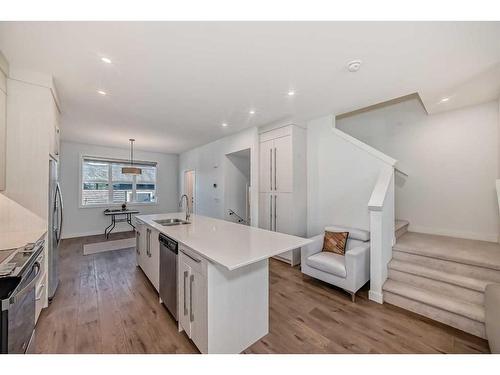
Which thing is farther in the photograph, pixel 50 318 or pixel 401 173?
pixel 401 173

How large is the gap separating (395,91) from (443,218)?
97.7 inches

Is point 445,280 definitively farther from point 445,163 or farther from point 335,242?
point 445,163

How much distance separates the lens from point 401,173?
384 cm

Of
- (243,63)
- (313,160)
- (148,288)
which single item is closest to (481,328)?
(313,160)

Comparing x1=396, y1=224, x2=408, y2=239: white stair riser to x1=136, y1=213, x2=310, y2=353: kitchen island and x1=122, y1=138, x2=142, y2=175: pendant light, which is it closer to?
x1=136, y1=213, x2=310, y2=353: kitchen island

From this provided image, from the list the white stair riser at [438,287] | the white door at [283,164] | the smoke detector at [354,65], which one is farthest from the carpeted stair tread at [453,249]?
the smoke detector at [354,65]

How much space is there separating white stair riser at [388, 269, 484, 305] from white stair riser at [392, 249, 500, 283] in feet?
0.69

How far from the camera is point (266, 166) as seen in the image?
402 cm

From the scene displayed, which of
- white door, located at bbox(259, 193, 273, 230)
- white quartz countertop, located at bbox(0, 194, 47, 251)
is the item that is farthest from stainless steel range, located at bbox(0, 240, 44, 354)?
white door, located at bbox(259, 193, 273, 230)

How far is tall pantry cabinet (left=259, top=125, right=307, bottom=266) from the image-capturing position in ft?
11.8

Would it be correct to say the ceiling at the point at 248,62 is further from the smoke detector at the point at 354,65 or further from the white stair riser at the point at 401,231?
the white stair riser at the point at 401,231

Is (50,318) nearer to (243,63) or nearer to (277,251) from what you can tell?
(277,251)

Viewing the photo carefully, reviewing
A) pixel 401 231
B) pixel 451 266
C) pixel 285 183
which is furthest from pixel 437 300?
pixel 285 183

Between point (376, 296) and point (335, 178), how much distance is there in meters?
1.84
